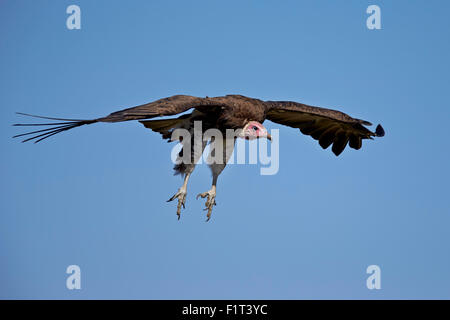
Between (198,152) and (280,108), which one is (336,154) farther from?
(198,152)

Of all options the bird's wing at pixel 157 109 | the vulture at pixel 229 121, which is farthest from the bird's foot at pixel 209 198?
the bird's wing at pixel 157 109

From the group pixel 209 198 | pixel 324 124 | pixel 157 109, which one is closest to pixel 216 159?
pixel 209 198

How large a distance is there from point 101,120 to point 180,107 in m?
1.73

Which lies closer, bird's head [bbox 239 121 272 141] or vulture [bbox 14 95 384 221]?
vulture [bbox 14 95 384 221]

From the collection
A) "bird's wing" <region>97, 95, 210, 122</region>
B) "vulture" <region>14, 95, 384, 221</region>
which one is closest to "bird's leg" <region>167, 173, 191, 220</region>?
"vulture" <region>14, 95, 384, 221</region>

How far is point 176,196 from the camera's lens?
14.3 m

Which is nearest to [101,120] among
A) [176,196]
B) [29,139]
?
[29,139]

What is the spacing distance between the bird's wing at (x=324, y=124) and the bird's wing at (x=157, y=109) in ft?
12.2

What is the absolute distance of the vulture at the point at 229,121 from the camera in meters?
12.2

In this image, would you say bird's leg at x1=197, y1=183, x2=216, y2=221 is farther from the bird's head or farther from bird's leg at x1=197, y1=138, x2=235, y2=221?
the bird's head

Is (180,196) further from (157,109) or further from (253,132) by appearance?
(157,109)

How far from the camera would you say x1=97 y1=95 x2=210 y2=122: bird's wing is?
11461mm

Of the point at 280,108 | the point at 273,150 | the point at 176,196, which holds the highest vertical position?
the point at 280,108

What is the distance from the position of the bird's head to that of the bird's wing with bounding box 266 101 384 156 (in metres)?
1.41
